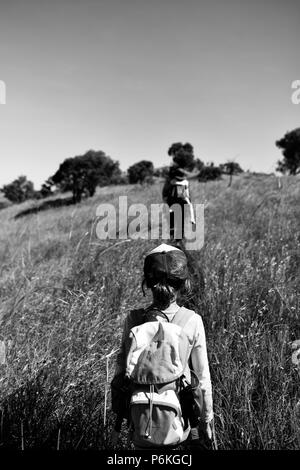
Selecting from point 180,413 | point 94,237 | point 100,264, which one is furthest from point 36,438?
point 94,237

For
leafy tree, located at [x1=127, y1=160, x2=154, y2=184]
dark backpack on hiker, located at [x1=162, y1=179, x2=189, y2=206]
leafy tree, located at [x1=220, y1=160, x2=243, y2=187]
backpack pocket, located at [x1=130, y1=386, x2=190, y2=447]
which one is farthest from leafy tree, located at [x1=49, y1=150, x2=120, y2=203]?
backpack pocket, located at [x1=130, y1=386, x2=190, y2=447]

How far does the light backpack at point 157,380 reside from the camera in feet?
4.48

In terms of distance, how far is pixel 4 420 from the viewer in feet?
6.56

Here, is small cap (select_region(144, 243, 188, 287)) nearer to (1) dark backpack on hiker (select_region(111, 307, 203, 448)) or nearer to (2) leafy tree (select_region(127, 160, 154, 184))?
(1) dark backpack on hiker (select_region(111, 307, 203, 448))

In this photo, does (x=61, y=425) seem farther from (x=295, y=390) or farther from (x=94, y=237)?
(x=94, y=237)

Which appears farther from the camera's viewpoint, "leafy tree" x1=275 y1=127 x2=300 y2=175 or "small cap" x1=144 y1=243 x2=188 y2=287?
"leafy tree" x1=275 y1=127 x2=300 y2=175

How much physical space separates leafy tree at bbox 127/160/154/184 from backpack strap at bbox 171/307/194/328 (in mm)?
43591

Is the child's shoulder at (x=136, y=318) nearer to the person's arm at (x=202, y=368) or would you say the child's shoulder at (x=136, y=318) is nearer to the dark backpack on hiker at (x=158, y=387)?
the dark backpack on hiker at (x=158, y=387)

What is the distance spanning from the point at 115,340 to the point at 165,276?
1486 mm

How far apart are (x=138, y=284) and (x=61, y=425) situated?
1.88 meters

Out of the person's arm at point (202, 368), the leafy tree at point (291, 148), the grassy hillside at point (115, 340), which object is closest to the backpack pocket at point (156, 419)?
the person's arm at point (202, 368)

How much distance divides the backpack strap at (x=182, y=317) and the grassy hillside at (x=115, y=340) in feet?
2.45

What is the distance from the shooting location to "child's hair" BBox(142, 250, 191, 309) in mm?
1578

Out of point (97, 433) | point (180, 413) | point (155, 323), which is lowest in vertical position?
point (97, 433)
